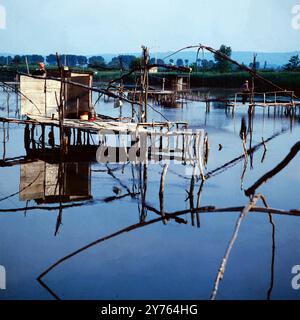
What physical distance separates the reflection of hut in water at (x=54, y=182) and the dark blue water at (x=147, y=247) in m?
0.19

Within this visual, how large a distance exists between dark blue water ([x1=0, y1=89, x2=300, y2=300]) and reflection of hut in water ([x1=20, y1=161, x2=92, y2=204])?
0.63 feet

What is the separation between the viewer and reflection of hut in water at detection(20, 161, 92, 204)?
947cm

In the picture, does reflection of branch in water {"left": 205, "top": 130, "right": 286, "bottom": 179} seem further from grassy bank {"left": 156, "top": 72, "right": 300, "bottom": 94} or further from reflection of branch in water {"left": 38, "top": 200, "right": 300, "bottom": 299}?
grassy bank {"left": 156, "top": 72, "right": 300, "bottom": 94}

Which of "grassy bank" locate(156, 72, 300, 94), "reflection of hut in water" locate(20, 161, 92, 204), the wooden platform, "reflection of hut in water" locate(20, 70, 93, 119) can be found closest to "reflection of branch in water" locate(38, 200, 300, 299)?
"reflection of hut in water" locate(20, 161, 92, 204)

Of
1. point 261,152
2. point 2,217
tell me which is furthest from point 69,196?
point 261,152

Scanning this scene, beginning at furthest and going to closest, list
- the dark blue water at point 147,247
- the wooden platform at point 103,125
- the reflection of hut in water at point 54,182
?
the wooden platform at point 103,125 < the reflection of hut in water at point 54,182 < the dark blue water at point 147,247

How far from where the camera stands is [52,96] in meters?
14.1

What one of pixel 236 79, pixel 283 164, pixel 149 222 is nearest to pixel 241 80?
pixel 236 79

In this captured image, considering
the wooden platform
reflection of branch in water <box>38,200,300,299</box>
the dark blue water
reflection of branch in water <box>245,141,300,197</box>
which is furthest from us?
the wooden platform

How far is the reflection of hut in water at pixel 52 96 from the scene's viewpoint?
523 inches

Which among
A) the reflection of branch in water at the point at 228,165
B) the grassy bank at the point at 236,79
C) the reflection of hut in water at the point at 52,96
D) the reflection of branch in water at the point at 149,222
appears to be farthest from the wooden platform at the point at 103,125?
the grassy bank at the point at 236,79

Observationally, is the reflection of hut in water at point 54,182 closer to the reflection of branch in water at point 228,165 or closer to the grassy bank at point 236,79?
the reflection of branch in water at point 228,165

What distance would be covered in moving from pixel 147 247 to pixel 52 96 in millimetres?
7990
